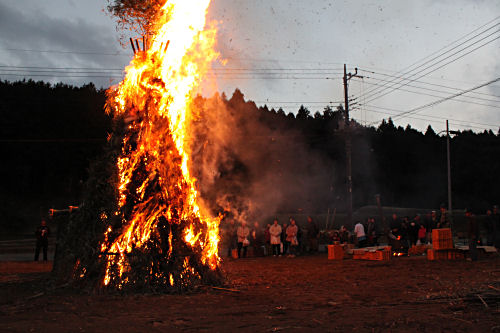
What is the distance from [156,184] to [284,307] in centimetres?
383

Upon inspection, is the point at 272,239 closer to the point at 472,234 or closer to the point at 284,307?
the point at 472,234

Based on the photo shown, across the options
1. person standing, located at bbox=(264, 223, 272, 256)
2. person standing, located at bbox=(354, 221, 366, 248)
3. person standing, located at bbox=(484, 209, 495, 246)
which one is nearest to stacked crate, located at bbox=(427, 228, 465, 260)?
person standing, located at bbox=(484, 209, 495, 246)

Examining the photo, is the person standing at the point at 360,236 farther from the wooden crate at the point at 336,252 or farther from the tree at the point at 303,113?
the tree at the point at 303,113

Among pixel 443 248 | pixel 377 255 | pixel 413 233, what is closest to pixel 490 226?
pixel 413 233

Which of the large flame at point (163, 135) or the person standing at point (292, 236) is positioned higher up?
the large flame at point (163, 135)

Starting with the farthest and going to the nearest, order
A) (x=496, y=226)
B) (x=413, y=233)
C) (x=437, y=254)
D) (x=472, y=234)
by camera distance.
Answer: (x=413, y=233)
(x=496, y=226)
(x=437, y=254)
(x=472, y=234)

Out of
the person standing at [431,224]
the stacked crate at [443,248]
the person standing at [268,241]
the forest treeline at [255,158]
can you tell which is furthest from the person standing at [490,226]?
the forest treeline at [255,158]

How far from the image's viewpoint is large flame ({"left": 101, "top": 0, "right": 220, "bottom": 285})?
9609 millimetres

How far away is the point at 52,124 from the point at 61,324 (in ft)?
147

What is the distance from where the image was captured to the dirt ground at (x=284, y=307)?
649cm

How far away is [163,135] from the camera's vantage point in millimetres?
10164

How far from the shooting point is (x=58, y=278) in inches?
Result: 381

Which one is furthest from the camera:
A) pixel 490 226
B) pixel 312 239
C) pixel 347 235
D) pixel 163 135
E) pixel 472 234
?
pixel 312 239

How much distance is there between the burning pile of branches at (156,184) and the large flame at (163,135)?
0.07ft
